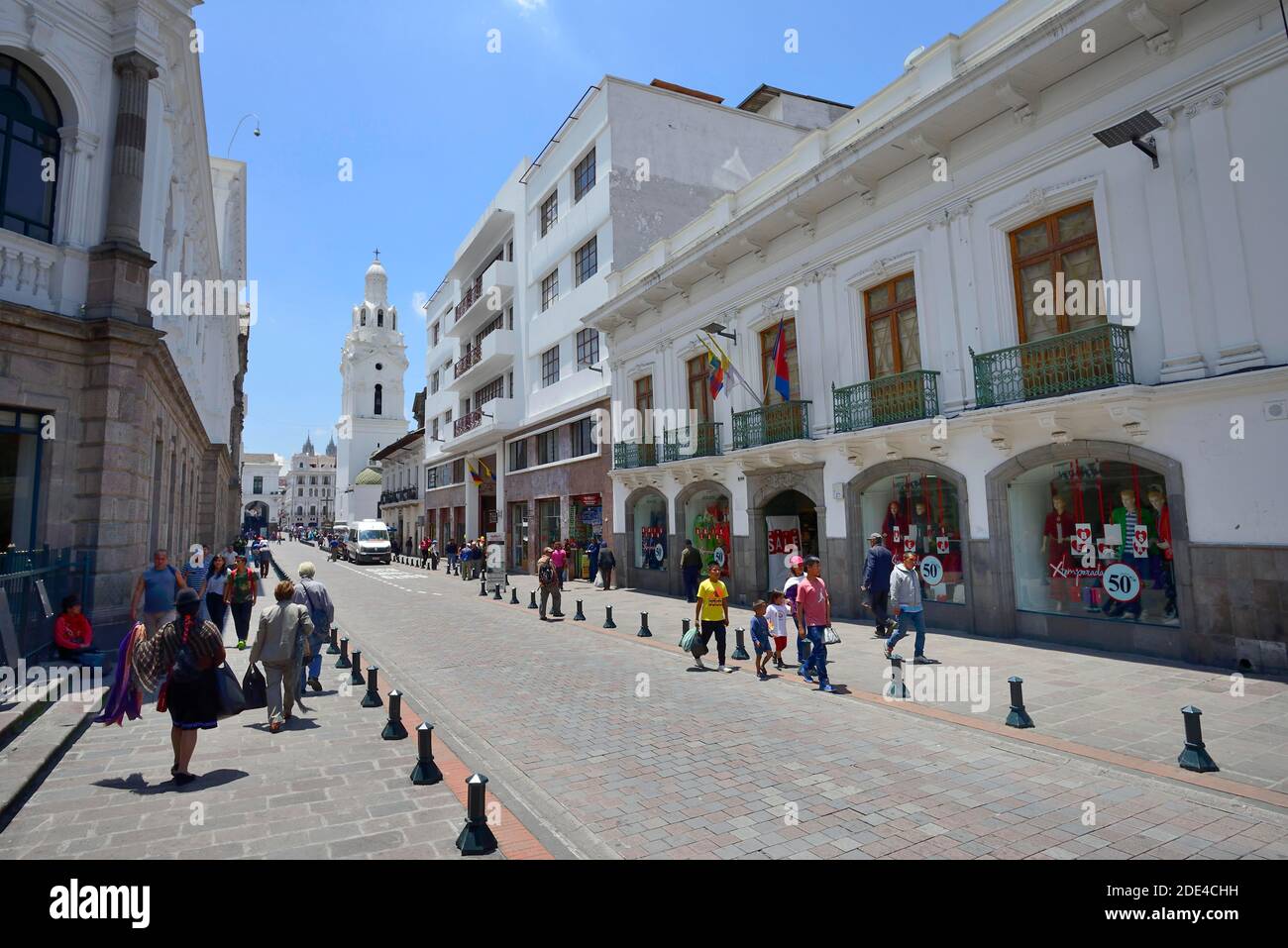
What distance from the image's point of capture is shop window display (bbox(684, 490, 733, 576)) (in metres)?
19.4

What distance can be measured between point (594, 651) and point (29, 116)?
13005mm

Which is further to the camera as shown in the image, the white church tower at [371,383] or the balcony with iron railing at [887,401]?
the white church tower at [371,383]

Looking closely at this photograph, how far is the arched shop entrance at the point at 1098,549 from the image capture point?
32.4ft

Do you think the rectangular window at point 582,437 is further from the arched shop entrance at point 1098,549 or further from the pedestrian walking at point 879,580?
the arched shop entrance at point 1098,549

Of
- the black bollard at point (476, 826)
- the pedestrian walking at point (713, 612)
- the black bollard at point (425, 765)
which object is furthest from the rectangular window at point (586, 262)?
the black bollard at point (476, 826)

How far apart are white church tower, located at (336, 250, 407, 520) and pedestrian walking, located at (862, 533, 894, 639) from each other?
69.3m

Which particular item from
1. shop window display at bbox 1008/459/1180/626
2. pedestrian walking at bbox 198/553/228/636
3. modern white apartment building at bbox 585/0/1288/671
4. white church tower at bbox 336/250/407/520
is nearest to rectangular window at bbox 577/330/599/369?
modern white apartment building at bbox 585/0/1288/671

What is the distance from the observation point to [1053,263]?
1162 cm

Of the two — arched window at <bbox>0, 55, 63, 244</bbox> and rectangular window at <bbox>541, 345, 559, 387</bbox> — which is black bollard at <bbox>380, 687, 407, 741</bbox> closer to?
arched window at <bbox>0, 55, 63, 244</bbox>

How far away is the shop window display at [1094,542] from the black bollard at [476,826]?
10481 millimetres

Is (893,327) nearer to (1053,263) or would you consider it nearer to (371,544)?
(1053,263)

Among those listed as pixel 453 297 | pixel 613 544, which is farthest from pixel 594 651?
pixel 453 297

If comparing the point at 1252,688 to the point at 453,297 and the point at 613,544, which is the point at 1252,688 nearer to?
the point at 613,544

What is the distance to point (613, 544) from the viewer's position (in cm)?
2436
